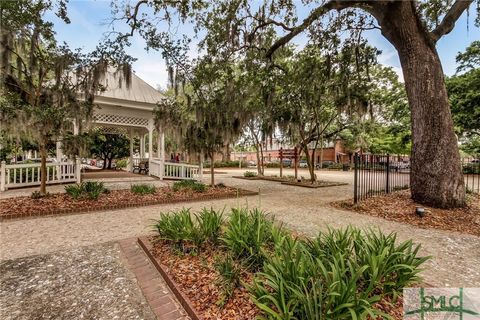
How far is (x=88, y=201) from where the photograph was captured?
21.4 feet

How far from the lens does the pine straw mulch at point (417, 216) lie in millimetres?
5062

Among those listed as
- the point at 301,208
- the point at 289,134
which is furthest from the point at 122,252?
the point at 289,134

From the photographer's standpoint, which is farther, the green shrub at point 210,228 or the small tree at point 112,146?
the small tree at point 112,146

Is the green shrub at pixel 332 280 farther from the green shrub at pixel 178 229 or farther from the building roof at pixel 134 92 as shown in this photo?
the building roof at pixel 134 92

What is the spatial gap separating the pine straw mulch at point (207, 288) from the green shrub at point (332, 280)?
13 centimetres

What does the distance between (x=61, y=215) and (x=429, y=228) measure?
792cm

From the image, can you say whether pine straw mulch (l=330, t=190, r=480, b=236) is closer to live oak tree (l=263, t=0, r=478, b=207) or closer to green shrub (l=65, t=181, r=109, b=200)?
live oak tree (l=263, t=0, r=478, b=207)

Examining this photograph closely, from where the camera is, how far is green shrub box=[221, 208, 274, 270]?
8.96 ft

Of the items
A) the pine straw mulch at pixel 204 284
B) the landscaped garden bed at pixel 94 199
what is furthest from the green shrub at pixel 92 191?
the pine straw mulch at pixel 204 284

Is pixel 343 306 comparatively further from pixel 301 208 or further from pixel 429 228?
pixel 301 208

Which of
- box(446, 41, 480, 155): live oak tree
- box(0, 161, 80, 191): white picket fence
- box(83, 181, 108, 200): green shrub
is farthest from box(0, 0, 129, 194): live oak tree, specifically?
box(446, 41, 480, 155): live oak tree

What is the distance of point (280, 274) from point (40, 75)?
7621mm

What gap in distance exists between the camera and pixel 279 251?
2.45m

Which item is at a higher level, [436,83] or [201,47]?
[201,47]
